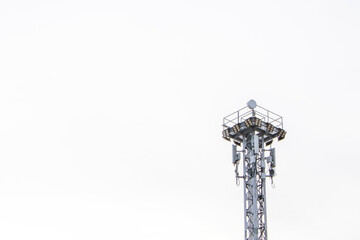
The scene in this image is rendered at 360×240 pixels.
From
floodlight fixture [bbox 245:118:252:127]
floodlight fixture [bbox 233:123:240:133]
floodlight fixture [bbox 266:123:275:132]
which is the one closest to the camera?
floodlight fixture [bbox 245:118:252:127]

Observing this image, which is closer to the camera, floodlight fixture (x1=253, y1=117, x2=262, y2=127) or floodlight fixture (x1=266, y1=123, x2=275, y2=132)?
floodlight fixture (x1=253, y1=117, x2=262, y2=127)

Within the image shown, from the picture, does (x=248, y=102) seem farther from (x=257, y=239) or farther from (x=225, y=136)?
(x=257, y=239)

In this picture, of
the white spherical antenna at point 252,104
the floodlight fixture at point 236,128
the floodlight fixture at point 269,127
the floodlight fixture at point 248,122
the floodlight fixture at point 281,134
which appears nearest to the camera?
the floodlight fixture at point 248,122

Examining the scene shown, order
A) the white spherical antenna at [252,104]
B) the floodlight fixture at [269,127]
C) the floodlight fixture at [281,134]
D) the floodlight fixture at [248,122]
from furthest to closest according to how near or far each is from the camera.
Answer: the floodlight fixture at [281,134]
the white spherical antenna at [252,104]
the floodlight fixture at [269,127]
the floodlight fixture at [248,122]

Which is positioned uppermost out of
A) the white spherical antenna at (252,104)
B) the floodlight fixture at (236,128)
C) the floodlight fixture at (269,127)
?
the white spherical antenna at (252,104)

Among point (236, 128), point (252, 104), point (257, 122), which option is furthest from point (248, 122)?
point (252, 104)

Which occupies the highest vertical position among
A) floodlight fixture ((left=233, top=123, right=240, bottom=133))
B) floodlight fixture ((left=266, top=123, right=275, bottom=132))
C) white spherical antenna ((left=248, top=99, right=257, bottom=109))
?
white spherical antenna ((left=248, top=99, right=257, bottom=109))

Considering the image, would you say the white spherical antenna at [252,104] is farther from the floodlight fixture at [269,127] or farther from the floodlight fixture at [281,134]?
the floodlight fixture at [281,134]

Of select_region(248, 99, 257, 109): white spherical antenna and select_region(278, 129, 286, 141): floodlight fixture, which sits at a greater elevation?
select_region(248, 99, 257, 109): white spherical antenna

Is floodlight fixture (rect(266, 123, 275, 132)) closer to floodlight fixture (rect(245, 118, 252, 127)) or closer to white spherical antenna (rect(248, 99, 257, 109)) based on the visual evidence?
floodlight fixture (rect(245, 118, 252, 127))

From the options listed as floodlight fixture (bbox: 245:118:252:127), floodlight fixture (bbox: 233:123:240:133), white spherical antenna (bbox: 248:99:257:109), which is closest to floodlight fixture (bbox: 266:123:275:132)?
floodlight fixture (bbox: 245:118:252:127)

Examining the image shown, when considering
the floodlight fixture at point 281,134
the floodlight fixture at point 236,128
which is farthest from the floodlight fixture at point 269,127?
the floodlight fixture at point 236,128

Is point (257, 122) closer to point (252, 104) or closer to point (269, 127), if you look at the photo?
point (269, 127)

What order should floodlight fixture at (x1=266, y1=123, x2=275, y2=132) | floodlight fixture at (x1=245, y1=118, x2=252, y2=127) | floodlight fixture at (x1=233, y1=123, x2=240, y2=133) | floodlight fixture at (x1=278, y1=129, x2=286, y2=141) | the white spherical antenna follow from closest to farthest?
1. floodlight fixture at (x1=245, y1=118, x2=252, y2=127)
2. floodlight fixture at (x1=233, y1=123, x2=240, y2=133)
3. floodlight fixture at (x1=266, y1=123, x2=275, y2=132)
4. the white spherical antenna
5. floodlight fixture at (x1=278, y1=129, x2=286, y2=141)
